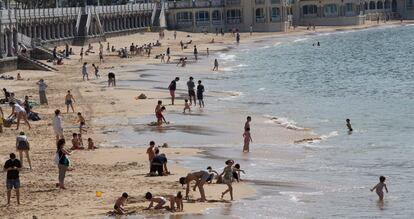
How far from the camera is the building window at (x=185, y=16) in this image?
436 feet

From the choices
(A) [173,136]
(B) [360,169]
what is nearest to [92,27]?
(A) [173,136]

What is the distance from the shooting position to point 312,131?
42875mm

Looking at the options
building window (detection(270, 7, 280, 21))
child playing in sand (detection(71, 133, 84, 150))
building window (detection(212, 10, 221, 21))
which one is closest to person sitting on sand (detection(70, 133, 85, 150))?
child playing in sand (detection(71, 133, 84, 150))

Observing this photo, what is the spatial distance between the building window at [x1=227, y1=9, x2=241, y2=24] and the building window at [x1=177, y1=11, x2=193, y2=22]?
566 centimetres

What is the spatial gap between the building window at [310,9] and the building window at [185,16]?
2121cm

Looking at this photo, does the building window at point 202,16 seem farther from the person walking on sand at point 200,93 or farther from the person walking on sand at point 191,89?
the person walking on sand at point 200,93

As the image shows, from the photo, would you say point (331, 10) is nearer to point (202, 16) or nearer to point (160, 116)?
point (202, 16)

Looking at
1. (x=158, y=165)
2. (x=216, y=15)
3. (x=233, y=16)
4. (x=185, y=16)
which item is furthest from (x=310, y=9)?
Result: (x=158, y=165)

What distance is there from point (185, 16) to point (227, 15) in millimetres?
6112

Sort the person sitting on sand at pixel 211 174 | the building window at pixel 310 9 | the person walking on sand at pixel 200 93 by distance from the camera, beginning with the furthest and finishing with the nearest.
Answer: the building window at pixel 310 9 → the person walking on sand at pixel 200 93 → the person sitting on sand at pixel 211 174

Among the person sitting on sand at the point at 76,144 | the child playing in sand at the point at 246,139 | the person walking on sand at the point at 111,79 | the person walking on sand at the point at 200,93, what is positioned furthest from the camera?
the person walking on sand at the point at 111,79

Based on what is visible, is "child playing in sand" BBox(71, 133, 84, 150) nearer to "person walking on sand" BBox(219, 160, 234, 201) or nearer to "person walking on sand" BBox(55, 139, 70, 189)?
"person walking on sand" BBox(55, 139, 70, 189)

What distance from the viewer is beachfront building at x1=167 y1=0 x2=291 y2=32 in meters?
132

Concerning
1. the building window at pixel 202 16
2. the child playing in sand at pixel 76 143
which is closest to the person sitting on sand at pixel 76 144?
the child playing in sand at pixel 76 143
